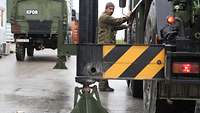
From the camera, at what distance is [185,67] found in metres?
4.81

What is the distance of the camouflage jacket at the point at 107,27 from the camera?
11.4 m

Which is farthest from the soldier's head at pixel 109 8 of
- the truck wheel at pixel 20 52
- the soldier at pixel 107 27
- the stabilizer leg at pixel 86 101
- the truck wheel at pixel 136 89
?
the truck wheel at pixel 20 52

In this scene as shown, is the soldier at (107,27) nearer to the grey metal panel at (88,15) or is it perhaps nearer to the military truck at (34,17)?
the grey metal panel at (88,15)

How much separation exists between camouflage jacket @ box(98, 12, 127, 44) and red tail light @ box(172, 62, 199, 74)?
6.51 metres

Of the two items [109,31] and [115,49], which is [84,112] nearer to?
[115,49]

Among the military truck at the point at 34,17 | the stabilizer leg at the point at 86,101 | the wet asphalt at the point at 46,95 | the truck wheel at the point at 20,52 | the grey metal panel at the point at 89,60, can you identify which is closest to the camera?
the grey metal panel at the point at 89,60

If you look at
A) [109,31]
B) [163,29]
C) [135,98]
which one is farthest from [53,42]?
[163,29]

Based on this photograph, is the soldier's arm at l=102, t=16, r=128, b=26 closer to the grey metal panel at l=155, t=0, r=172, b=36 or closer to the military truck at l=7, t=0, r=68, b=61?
the grey metal panel at l=155, t=0, r=172, b=36

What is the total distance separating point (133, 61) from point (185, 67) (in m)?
0.46

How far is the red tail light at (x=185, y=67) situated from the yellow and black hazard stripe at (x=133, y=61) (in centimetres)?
13

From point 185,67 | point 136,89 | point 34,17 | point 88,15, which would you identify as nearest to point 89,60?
point 88,15

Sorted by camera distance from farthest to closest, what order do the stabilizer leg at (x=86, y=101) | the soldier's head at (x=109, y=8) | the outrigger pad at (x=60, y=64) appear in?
the soldier's head at (x=109, y=8) → the outrigger pad at (x=60, y=64) → the stabilizer leg at (x=86, y=101)

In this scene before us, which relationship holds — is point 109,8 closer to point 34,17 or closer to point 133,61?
point 133,61

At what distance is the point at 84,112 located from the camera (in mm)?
4941
